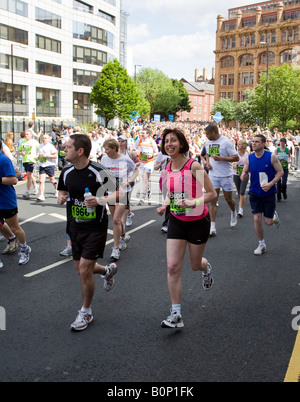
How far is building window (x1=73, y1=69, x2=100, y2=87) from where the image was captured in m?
58.9

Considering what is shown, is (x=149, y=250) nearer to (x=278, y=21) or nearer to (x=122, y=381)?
(x=122, y=381)

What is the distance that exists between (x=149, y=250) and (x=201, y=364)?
13.2 feet

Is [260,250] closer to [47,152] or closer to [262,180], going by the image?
[262,180]

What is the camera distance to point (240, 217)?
10.9 meters

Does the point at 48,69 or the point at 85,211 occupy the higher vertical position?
the point at 48,69

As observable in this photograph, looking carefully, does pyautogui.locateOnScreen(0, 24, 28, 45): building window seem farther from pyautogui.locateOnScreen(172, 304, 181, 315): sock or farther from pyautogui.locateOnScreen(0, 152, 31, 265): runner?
pyautogui.locateOnScreen(172, 304, 181, 315): sock

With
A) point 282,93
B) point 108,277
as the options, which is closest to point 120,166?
point 108,277

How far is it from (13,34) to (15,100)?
6987 millimetres

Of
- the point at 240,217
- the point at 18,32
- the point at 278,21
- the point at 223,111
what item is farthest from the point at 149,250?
the point at 278,21

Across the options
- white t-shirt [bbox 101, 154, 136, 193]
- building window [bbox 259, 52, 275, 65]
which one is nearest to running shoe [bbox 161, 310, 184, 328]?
white t-shirt [bbox 101, 154, 136, 193]

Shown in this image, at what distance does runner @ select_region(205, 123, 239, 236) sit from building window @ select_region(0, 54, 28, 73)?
43.2 meters

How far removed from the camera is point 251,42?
99688mm

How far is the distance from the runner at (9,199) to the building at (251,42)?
92.8 m

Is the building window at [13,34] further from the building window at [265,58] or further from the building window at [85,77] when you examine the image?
the building window at [265,58]
